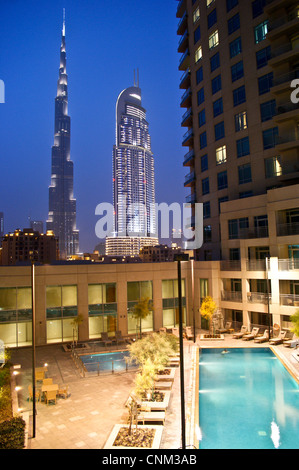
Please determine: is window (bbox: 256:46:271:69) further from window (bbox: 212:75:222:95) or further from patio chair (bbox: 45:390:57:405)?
patio chair (bbox: 45:390:57:405)

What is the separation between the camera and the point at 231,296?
2923 cm

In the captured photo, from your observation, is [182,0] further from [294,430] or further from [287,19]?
[294,430]

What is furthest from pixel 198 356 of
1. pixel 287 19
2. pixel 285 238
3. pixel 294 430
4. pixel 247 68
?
pixel 287 19

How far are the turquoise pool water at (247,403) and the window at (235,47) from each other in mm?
31026

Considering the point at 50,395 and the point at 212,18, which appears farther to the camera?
the point at 212,18

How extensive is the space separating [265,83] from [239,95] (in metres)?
3.20

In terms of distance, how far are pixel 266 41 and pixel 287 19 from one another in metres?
2.42

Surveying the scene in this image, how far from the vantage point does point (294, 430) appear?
11.4 meters

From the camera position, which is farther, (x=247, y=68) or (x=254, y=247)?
(x=247, y=68)

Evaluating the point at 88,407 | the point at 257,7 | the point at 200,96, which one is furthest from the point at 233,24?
the point at 88,407

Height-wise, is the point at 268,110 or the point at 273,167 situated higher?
the point at 268,110

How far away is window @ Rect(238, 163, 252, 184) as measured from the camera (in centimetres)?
3484

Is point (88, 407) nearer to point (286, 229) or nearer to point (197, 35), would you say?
point (286, 229)

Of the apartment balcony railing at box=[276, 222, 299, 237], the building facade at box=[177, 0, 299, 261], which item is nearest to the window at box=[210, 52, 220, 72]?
the building facade at box=[177, 0, 299, 261]
